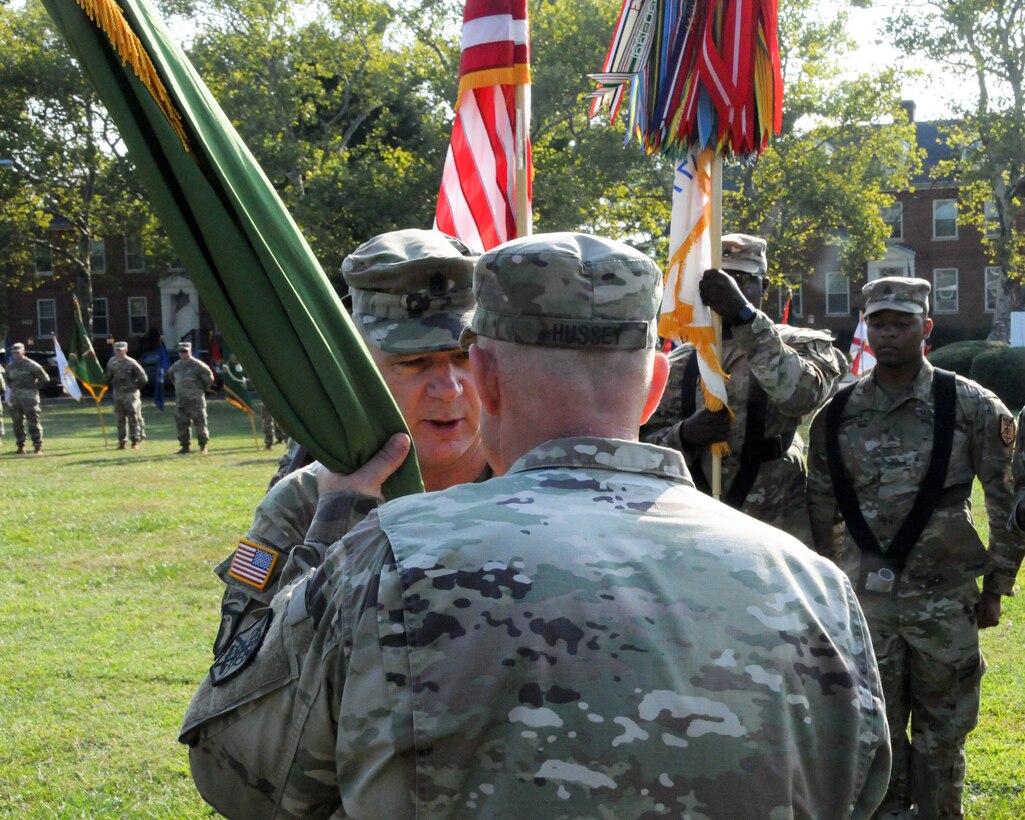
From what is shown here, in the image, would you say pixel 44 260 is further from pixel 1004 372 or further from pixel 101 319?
pixel 1004 372

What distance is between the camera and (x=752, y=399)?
522 centimetres

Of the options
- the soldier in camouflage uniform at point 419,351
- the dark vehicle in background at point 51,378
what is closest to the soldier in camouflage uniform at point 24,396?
the dark vehicle in background at point 51,378

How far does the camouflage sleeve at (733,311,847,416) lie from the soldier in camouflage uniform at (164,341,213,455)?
2038cm

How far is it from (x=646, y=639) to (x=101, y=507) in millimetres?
15709

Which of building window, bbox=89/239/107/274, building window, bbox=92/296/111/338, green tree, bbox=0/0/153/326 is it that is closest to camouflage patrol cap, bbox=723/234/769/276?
green tree, bbox=0/0/153/326

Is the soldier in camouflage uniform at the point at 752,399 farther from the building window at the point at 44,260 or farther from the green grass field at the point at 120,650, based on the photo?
the building window at the point at 44,260

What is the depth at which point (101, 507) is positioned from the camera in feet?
54.0

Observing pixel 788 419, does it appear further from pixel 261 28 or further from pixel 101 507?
pixel 261 28

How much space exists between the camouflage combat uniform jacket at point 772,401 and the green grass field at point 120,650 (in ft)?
6.06

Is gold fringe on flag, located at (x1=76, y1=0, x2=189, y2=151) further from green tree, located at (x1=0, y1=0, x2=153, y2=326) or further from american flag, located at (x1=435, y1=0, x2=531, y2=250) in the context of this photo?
green tree, located at (x1=0, y1=0, x2=153, y2=326)

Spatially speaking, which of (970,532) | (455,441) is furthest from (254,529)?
(970,532)

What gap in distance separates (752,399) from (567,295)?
336 cm

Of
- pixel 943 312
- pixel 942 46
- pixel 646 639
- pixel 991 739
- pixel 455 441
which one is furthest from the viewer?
pixel 943 312

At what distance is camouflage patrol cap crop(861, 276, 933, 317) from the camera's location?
218 inches
